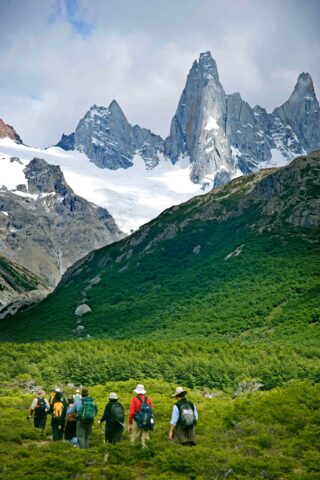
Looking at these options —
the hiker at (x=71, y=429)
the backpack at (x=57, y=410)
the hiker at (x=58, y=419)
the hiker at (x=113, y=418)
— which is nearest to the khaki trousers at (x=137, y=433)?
the hiker at (x=113, y=418)

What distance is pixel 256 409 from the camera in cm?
3856

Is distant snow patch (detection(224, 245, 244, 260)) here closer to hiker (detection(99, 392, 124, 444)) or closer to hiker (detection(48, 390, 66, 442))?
hiker (detection(48, 390, 66, 442))

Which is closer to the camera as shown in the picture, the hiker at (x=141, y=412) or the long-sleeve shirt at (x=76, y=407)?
the hiker at (x=141, y=412)

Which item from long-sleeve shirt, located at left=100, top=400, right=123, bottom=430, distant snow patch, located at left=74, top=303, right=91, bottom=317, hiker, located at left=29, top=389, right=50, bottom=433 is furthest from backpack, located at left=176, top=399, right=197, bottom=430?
distant snow patch, located at left=74, top=303, right=91, bottom=317

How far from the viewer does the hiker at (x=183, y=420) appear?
1141 inches

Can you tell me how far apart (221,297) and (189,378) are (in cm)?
6483

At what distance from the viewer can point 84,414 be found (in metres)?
30.1

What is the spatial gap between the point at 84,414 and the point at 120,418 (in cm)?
165

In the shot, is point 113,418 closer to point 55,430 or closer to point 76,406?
point 76,406

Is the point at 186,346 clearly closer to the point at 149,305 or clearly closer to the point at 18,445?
the point at 18,445

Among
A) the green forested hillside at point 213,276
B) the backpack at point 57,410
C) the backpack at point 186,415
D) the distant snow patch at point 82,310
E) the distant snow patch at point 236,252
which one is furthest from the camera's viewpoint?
the distant snow patch at point 82,310

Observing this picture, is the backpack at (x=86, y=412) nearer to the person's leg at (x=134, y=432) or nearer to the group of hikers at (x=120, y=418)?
the group of hikers at (x=120, y=418)

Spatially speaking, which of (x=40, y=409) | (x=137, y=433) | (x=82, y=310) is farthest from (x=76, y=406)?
(x=82, y=310)

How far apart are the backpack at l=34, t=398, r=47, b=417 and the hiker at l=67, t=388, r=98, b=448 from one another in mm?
3526
